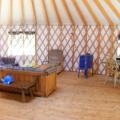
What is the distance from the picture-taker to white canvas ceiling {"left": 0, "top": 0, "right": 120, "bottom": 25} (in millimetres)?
4869

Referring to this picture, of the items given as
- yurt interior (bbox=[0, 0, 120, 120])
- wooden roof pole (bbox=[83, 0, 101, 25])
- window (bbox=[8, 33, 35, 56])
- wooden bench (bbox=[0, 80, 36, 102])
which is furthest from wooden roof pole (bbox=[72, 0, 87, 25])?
wooden bench (bbox=[0, 80, 36, 102])

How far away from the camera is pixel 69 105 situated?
3.41m

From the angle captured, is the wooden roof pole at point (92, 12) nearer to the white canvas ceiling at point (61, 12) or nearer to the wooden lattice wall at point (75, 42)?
the white canvas ceiling at point (61, 12)

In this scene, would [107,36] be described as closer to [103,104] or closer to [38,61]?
[38,61]

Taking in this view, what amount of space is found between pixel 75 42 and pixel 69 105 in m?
3.58

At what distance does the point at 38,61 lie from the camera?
7160mm

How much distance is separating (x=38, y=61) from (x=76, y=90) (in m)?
3.12

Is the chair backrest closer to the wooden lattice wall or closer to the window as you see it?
the wooden lattice wall

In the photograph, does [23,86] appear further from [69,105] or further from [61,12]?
[61,12]

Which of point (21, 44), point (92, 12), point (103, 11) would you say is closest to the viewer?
point (103, 11)

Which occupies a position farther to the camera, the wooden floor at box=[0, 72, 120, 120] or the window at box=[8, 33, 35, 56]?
the window at box=[8, 33, 35, 56]

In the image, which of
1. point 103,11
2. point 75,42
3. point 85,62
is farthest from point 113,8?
point 75,42

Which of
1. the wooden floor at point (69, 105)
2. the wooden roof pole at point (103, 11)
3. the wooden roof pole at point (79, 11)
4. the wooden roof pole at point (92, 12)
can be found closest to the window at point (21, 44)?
the wooden roof pole at point (79, 11)

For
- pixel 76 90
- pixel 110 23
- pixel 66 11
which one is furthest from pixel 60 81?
pixel 110 23
